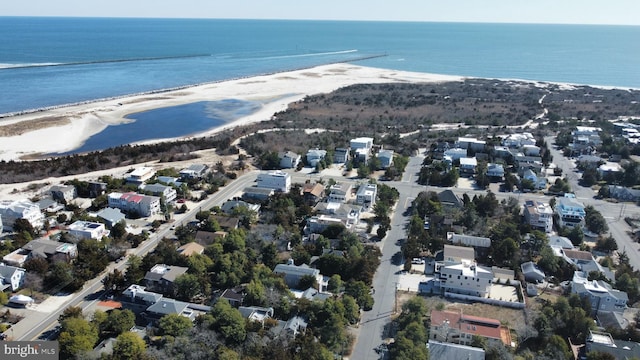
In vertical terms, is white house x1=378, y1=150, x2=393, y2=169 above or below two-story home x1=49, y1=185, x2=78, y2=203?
above

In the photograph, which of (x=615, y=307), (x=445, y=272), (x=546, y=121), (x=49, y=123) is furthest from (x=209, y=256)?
(x=546, y=121)

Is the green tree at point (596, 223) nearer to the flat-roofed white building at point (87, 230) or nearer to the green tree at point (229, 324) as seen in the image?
the green tree at point (229, 324)

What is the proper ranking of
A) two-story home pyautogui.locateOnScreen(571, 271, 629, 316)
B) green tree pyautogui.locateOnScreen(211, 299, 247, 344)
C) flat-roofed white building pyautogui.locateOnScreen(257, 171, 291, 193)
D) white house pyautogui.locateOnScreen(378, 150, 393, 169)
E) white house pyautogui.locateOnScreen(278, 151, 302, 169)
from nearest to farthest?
green tree pyautogui.locateOnScreen(211, 299, 247, 344)
two-story home pyautogui.locateOnScreen(571, 271, 629, 316)
flat-roofed white building pyautogui.locateOnScreen(257, 171, 291, 193)
white house pyautogui.locateOnScreen(278, 151, 302, 169)
white house pyautogui.locateOnScreen(378, 150, 393, 169)

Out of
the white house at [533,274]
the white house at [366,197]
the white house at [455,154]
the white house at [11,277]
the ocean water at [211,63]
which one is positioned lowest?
the white house at [11,277]

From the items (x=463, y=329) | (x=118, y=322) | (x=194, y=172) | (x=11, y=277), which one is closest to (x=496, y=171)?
(x=463, y=329)

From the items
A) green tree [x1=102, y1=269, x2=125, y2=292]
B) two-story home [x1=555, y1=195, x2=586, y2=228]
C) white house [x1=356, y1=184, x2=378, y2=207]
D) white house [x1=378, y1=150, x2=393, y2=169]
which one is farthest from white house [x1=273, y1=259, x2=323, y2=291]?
white house [x1=378, y1=150, x2=393, y2=169]

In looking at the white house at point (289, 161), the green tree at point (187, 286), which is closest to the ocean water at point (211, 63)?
the white house at point (289, 161)

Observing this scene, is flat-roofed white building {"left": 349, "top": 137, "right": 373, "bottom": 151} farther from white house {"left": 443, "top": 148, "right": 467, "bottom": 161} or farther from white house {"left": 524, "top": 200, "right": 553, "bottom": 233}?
white house {"left": 524, "top": 200, "right": 553, "bottom": 233}
